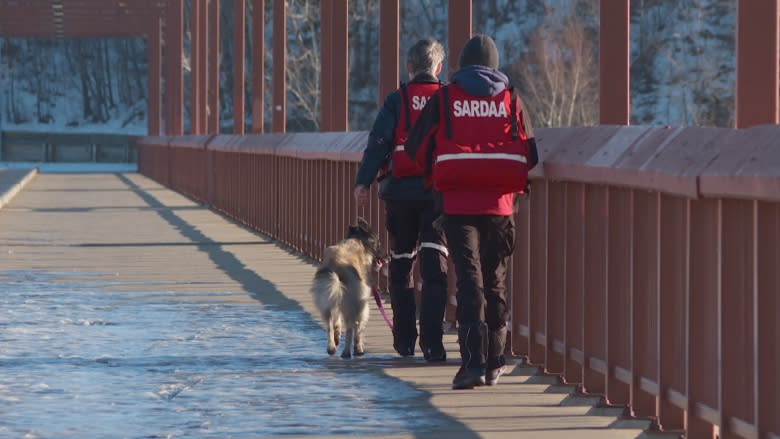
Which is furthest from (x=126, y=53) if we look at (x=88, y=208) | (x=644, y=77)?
(x=88, y=208)

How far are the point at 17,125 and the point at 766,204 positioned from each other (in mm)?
110240

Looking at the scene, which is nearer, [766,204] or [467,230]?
[766,204]

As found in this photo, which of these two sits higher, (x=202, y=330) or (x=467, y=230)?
(x=467, y=230)

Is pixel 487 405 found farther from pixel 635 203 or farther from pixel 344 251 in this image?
pixel 344 251

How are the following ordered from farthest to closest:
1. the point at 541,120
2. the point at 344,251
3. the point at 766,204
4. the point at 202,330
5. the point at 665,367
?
the point at 541,120, the point at 202,330, the point at 344,251, the point at 665,367, the point at 766,204

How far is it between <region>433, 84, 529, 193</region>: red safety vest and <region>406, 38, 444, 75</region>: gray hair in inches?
56.6

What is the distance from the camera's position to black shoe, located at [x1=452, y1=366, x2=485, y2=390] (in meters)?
8.98

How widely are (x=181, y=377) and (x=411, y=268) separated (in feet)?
5.14

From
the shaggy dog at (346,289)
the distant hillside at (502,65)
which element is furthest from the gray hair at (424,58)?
the distant hillside at (502,65)

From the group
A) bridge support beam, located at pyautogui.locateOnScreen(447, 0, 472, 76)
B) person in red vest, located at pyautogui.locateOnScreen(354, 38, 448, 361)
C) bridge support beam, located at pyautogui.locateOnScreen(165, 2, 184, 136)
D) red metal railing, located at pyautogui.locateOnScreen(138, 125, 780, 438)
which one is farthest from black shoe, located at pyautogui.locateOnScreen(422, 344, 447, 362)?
bridge support beam, located at pyautogui.locateOnScreen(165, 2, 184, 136)

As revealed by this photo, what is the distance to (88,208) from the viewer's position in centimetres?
3366

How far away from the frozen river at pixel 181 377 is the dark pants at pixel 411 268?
0.34 m

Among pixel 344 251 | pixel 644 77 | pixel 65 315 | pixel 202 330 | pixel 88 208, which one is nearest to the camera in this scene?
pixel 344 251

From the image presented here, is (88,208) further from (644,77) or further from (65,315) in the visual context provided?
(644,77)
